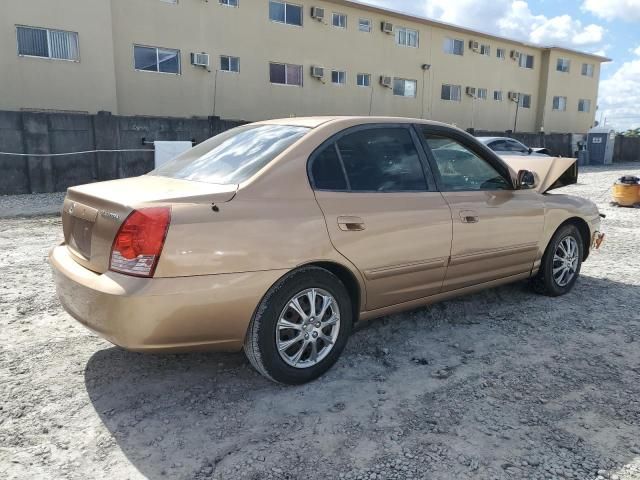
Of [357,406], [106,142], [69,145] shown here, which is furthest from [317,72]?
[357,406]

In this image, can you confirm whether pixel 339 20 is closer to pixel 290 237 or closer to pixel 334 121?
pixel 334 121

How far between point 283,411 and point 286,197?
1238mm

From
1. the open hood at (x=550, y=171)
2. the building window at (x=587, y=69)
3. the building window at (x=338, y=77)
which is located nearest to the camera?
the open hood at (x=550, y=171)

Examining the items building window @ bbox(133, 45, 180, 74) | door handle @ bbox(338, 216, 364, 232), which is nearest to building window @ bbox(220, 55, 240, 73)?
building window @ bbox(133, 45, 180, 74)

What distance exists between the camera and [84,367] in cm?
337

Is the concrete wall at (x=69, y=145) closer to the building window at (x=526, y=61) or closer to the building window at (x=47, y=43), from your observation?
the building window at (x=47, y=43)

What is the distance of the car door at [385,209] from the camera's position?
3240 mm

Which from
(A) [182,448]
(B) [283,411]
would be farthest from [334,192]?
(A) [182,448]

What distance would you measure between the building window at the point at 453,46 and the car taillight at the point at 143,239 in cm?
2664

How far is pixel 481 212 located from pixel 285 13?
18.6m

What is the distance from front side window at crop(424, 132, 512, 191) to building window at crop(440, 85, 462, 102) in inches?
937

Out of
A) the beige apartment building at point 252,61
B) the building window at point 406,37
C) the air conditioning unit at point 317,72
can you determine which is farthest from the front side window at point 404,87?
the air conditioning unit at point 317,72

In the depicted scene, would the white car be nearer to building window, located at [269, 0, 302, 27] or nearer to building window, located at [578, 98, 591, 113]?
building window, located at [269, 0, 302, 27]

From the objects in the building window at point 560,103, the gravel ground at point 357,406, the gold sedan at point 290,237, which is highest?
the building window at point 560,103
